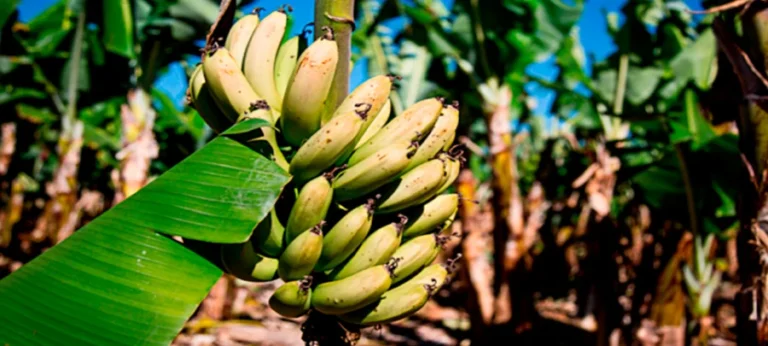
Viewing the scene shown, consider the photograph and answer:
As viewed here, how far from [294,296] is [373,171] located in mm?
215

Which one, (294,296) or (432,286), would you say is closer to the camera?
(294,296)

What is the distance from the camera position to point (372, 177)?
0.87 metres

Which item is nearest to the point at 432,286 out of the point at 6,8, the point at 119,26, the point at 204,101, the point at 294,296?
the point at 294,296

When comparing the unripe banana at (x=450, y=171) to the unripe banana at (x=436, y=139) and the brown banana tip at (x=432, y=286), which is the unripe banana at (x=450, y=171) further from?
the brown banana tip at (x=432, y=286)

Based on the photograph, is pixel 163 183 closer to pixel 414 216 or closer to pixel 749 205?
pixel 414 216

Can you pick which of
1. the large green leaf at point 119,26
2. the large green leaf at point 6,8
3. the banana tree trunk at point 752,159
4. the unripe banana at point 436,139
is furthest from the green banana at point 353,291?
the large green leaf at point 6,8

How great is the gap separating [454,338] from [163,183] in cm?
435

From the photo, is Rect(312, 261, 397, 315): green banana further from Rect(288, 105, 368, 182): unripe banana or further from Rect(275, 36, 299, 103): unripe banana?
Rect(275, 36, 299, 103): unripe banana

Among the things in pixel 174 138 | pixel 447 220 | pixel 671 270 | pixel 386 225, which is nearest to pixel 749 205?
pixel 447 220

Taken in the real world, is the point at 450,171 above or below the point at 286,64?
below

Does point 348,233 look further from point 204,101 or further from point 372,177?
point 204,101

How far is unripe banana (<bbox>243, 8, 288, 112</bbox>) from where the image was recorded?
3.19 feet

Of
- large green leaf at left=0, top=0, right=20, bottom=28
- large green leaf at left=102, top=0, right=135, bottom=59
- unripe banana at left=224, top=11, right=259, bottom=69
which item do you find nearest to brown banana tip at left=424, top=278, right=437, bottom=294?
unripe banana at left=224, top=11, right=259, bottom=69

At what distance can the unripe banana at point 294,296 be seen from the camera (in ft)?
2.84
